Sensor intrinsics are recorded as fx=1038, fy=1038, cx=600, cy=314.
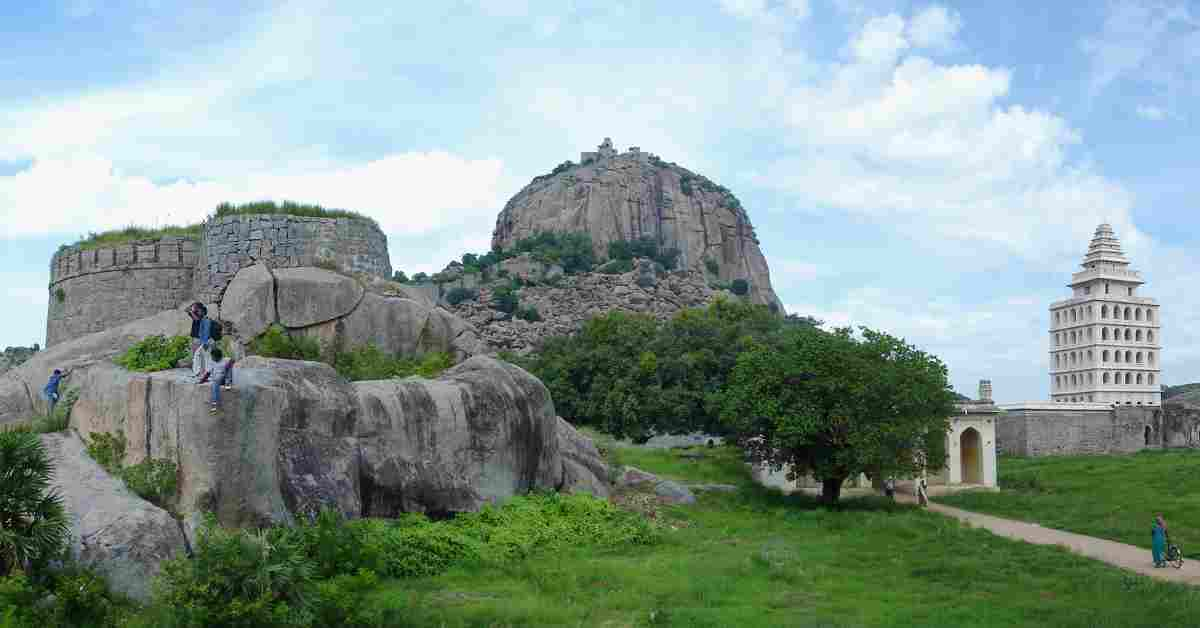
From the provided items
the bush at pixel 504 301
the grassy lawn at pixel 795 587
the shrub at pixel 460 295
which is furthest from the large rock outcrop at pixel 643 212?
the grassy lawn at pixel 795 587

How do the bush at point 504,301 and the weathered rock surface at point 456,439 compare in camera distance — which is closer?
the weathered rock surface at point 456,439

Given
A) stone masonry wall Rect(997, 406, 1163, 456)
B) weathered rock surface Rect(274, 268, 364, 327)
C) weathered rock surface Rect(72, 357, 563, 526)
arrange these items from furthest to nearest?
1. stone masonry wall Rect(997, 406, 1163, 456)
2. weathered rock surface Rect(274, 268, 364, 327)
3. weathered rock surface Rect(72, 357, 563, 526)

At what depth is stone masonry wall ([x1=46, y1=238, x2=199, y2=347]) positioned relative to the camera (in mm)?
23453

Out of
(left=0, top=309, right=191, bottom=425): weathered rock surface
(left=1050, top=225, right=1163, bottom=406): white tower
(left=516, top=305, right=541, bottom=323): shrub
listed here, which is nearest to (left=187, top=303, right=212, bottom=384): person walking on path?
(left=0, top=309, right=191, bottom=425): weathered rock surface

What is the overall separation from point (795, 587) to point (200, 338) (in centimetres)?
1002

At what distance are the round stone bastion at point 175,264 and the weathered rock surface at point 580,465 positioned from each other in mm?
6944

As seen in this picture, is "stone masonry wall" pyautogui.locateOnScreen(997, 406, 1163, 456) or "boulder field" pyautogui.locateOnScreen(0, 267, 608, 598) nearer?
"boulder field" pyautogui.locateOnScreen(0, 267, 608, 598)

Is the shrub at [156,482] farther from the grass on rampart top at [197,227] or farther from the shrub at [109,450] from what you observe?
the grass on rampart top at [197,227]

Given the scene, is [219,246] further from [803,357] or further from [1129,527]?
[1129,527]

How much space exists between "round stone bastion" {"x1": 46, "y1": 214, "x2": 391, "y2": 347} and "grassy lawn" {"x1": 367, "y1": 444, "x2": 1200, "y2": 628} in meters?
9.86

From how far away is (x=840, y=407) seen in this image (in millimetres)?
30203

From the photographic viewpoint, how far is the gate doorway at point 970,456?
139ft

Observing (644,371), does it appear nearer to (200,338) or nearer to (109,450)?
(109,450)

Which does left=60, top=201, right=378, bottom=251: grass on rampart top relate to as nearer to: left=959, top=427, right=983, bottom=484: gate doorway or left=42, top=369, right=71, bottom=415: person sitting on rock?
left=42, top=369, right=71, bottom=415: person sitting on rock
